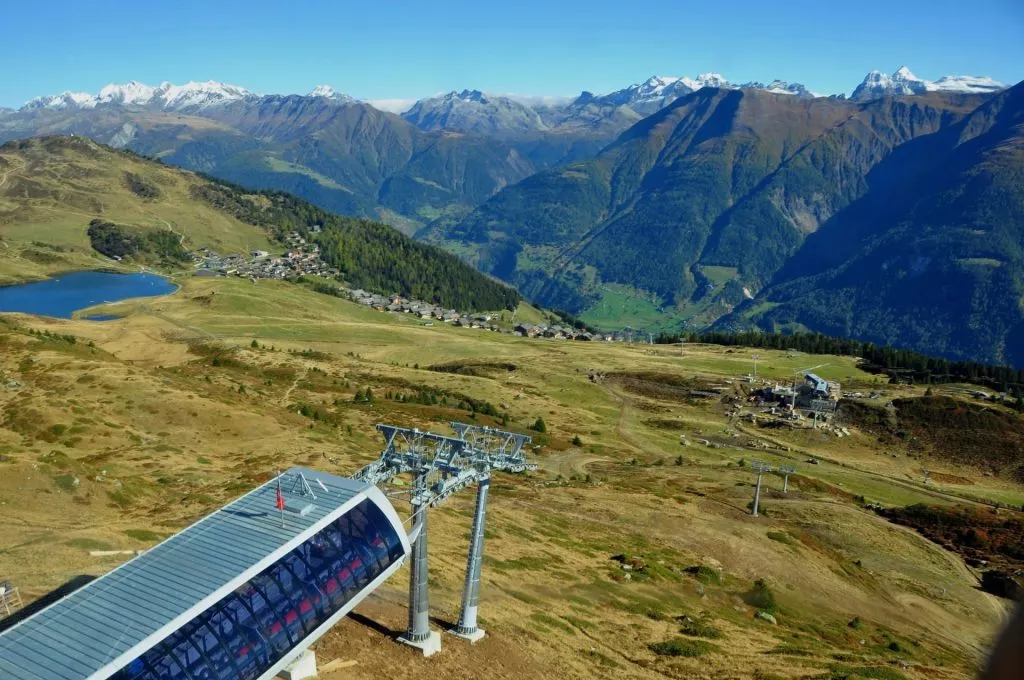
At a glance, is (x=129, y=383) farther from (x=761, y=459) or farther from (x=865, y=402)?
(x=865, y=402)

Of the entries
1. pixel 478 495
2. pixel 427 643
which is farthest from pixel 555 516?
pixel 427 643

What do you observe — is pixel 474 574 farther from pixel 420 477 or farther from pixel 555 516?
pixel 555 516

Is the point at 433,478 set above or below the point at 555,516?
above

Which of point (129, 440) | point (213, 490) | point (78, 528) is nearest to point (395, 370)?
point (129, 440)

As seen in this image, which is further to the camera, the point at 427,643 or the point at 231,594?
the point at 427,643

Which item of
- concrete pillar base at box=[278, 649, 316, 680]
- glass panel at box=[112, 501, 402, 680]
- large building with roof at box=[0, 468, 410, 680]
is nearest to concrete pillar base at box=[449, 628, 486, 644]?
concrete pillar base at box=[278, 649, 316, 680]

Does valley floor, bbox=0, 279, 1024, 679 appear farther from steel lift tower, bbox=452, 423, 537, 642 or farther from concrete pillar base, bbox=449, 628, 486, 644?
steel lift tower, bbox=452, 423, 537, 642

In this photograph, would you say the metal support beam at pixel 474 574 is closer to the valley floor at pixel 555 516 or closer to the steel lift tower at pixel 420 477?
the valley floor at pixel 555 516
